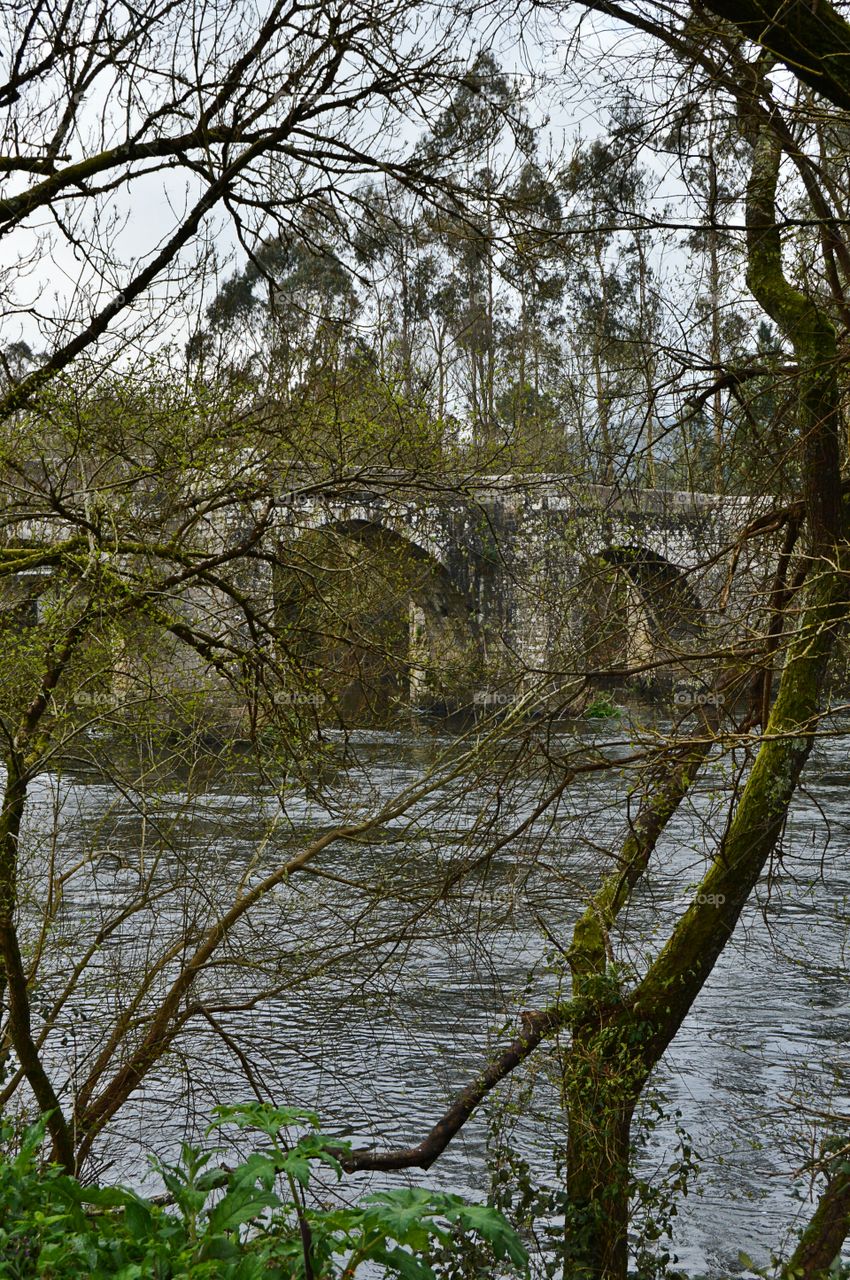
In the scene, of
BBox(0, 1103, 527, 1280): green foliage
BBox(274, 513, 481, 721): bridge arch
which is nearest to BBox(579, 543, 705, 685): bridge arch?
BBox(274, 513, 481, 721): bridge arch

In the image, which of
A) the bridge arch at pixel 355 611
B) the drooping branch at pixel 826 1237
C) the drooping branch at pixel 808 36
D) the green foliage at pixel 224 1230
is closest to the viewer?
the green foliage at pixel 224 1230

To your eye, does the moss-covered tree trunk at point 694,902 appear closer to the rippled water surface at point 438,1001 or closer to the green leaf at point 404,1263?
the rippled water surface at point 438,1001

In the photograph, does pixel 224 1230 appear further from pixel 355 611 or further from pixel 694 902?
pixel 355 611

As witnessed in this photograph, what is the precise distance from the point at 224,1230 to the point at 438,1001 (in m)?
5.37

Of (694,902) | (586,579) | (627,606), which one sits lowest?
(694,902)

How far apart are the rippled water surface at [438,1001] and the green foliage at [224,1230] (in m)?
2.05

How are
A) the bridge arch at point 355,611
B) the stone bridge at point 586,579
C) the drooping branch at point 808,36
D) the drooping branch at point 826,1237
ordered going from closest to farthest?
1. the drooping branch at point 808,36
2. the drooping branch at point 826,1237
3. the stone bridge at point 586,579
4. the bridge arch at point 355,611

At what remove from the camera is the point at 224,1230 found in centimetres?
177

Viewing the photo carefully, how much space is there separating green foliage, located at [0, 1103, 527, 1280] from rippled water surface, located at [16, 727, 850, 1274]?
2050 millimetres

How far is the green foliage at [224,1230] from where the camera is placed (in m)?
1.70

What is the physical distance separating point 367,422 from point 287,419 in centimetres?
38

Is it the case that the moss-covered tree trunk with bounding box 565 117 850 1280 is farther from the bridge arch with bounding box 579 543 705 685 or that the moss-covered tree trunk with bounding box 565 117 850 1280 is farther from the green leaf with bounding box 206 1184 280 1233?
the green leaf with bounding box 206 1184 280 1233

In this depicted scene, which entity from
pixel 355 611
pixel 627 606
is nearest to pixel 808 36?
pixel 627 606

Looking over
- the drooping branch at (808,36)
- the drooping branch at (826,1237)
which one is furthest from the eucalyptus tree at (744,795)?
the drooping branch at (808,36)
